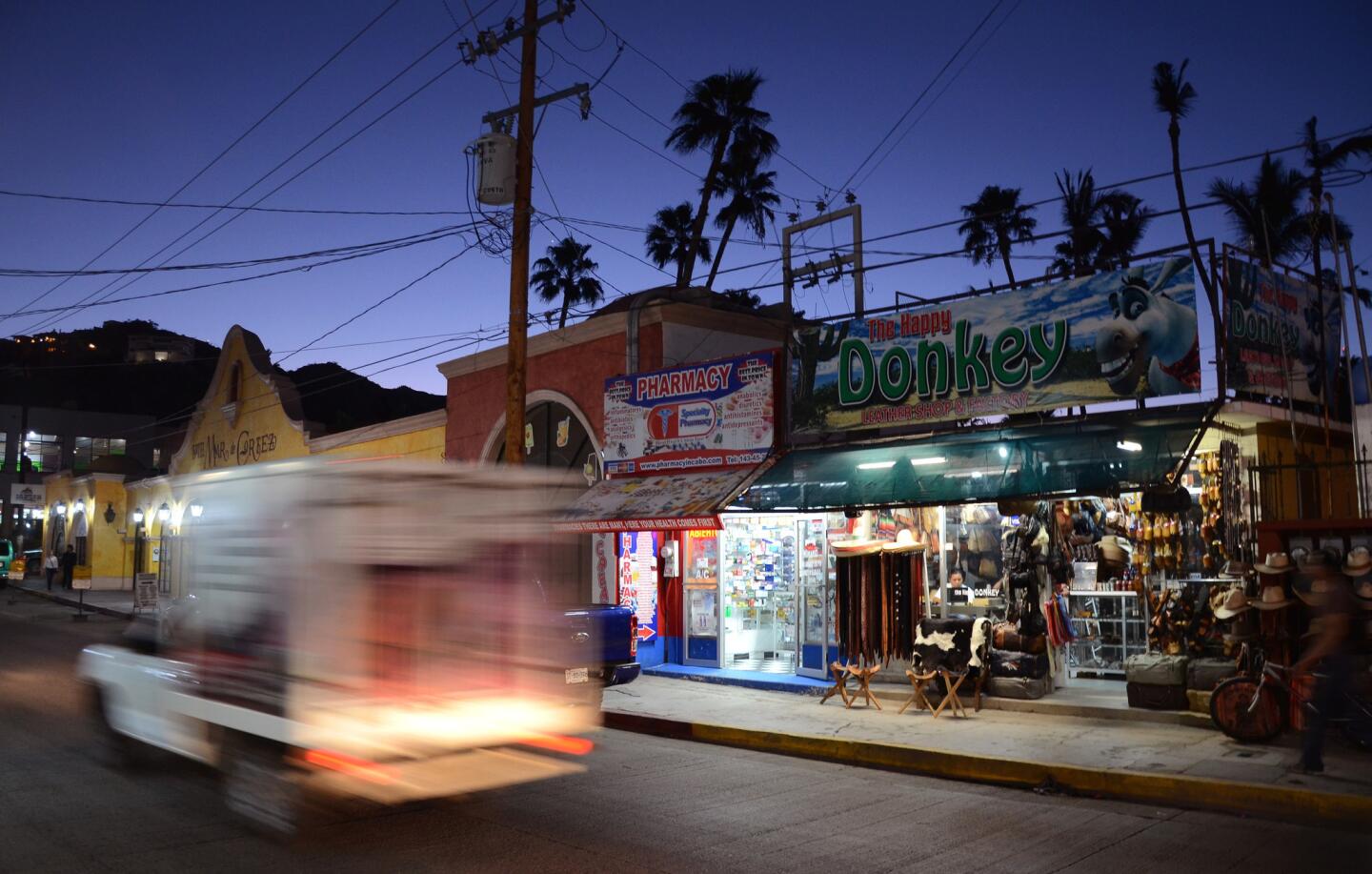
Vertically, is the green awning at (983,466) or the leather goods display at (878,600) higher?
the green awning at (983,466)

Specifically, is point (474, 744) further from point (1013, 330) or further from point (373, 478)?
point (1013, 330)

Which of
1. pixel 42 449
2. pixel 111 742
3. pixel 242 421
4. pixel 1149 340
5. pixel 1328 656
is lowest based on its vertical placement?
pixel 111 742

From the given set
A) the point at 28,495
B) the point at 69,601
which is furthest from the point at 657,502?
the point at 28,495

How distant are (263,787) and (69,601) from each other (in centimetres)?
3385

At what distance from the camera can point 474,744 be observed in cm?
716

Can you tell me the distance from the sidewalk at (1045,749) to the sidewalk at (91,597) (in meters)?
21.6

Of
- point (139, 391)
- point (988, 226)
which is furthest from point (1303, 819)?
point (139, 391)

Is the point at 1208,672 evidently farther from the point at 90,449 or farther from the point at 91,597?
the point at 90,449

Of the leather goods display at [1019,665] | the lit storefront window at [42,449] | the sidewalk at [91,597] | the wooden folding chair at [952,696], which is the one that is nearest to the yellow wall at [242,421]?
the sidewalk at [91,597]

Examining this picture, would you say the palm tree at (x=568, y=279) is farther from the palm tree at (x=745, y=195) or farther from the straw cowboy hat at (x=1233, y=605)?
the straw cowboy hat at (x=1233, y=605)

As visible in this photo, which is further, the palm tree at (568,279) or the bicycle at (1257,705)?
the palm tree at (568,279)

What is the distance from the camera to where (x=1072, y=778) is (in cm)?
916

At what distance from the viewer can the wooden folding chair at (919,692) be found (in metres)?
12.6

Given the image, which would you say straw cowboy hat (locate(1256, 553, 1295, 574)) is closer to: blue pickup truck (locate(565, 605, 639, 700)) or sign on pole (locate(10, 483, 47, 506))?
blue pickup truck (locate(565, 605, 639, 700))
